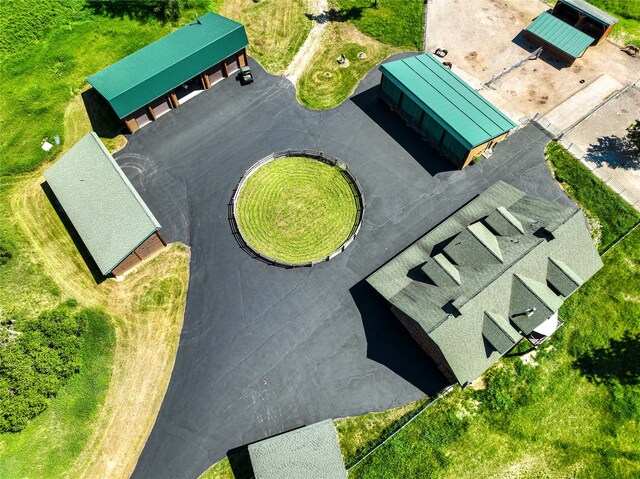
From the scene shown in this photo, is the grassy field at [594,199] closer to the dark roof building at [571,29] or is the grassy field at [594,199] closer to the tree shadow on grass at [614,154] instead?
the tree shadow on grass at [614,154]

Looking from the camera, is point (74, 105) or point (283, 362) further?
point (74, 105)

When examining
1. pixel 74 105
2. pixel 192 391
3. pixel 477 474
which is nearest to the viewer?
pixel 477 474

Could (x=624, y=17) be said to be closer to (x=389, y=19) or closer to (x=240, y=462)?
(x=389, y=19)

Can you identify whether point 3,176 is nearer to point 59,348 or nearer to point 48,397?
point 59,348

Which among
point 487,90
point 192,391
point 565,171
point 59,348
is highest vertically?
point 487,90

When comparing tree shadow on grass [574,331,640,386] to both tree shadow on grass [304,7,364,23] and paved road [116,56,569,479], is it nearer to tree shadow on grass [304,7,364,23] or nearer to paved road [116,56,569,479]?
paved road [116,56,569,479]

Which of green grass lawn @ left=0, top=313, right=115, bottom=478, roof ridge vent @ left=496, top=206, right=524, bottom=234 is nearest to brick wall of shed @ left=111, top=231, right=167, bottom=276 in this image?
green grass lawn @ left=0, top=313, right=115, bottom=478

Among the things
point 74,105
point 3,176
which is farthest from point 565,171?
point 3,176
